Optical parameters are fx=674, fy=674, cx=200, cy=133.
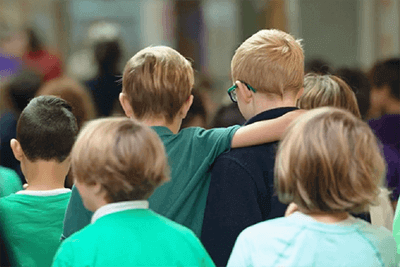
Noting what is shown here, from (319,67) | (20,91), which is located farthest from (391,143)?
(20,91)

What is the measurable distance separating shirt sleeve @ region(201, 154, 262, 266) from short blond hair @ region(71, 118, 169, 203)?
13.9 inches

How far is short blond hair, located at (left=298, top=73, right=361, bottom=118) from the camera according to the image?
2393 mm

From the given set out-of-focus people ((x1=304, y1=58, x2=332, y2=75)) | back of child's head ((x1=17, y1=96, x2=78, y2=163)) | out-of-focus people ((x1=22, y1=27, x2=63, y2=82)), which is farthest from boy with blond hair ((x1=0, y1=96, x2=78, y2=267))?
out-of-focus people ((x1=22, y1=27, x2=63, y2=82))

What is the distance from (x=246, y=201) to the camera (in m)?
1.90

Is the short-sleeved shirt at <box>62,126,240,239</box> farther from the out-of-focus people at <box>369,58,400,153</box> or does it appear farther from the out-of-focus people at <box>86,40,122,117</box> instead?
the out-of-focus people at <box>86,40,122,117</box>

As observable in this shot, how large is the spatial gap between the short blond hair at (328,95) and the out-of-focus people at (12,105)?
136 cm

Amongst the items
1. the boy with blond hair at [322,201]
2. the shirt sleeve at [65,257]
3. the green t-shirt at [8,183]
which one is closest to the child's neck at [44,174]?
the green t-shirt at [8,183]

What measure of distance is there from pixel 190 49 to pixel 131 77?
4.09 metres

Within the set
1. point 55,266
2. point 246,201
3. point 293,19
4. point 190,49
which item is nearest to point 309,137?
point 246,201

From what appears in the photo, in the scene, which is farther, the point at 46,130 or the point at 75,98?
the point at 75,98

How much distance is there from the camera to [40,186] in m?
2.30

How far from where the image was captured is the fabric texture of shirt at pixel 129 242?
149 centimetres

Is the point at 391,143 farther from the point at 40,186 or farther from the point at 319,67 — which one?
the point at 40,186

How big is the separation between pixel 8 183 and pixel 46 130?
334mm
